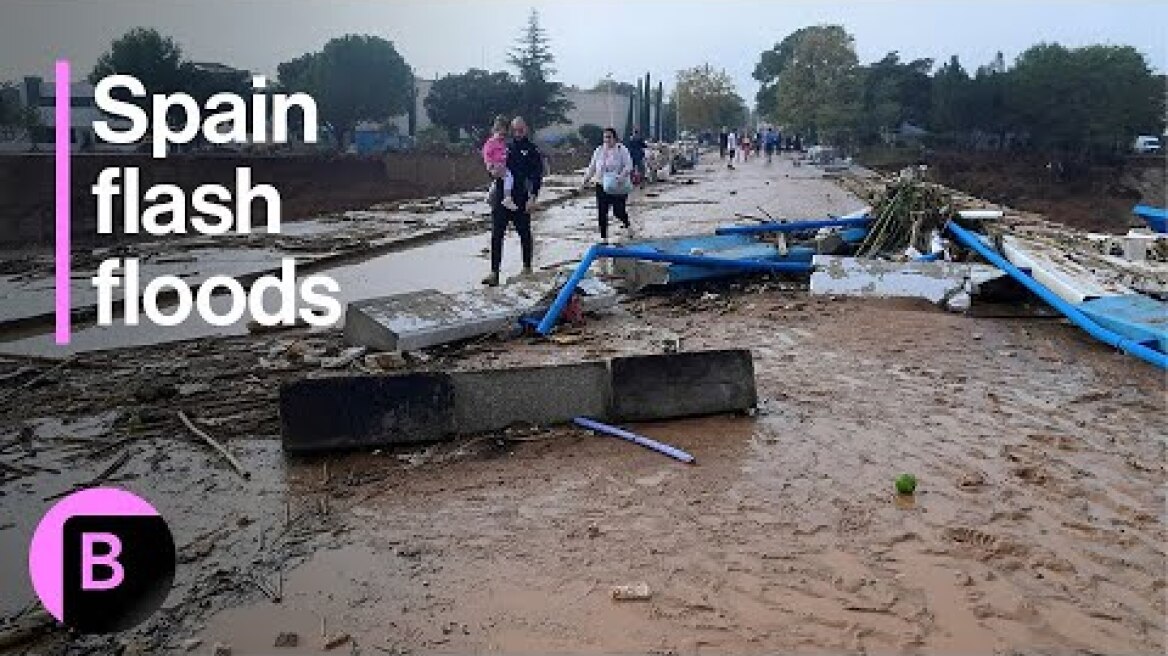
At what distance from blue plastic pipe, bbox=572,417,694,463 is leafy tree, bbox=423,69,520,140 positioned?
6177 centimetres

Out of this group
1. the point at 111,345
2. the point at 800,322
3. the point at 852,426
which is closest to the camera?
the point at 852,426

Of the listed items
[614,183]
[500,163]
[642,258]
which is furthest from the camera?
[614,183]

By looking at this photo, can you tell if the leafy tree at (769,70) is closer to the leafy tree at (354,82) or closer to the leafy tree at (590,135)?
the leafy tree at (590,135)

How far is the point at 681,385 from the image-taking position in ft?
18.9

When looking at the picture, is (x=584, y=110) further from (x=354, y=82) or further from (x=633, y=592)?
(x=633, y=592)

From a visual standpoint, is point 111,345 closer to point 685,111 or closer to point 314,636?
point 314,636

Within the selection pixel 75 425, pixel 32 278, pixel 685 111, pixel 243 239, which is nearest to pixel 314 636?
pixel 75 425

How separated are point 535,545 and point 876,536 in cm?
156

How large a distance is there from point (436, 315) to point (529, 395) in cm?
226

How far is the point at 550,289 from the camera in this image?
8.37 meters

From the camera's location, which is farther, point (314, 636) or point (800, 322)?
point (800, 322)

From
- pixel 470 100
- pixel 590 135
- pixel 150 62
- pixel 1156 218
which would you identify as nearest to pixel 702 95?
pixel 590 135

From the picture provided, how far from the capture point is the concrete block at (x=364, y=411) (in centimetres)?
523

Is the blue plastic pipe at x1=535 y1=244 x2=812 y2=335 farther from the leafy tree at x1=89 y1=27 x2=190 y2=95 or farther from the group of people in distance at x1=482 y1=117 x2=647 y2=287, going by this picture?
the leafy tree at x1=89 y1=27 x2=190 y2=95
